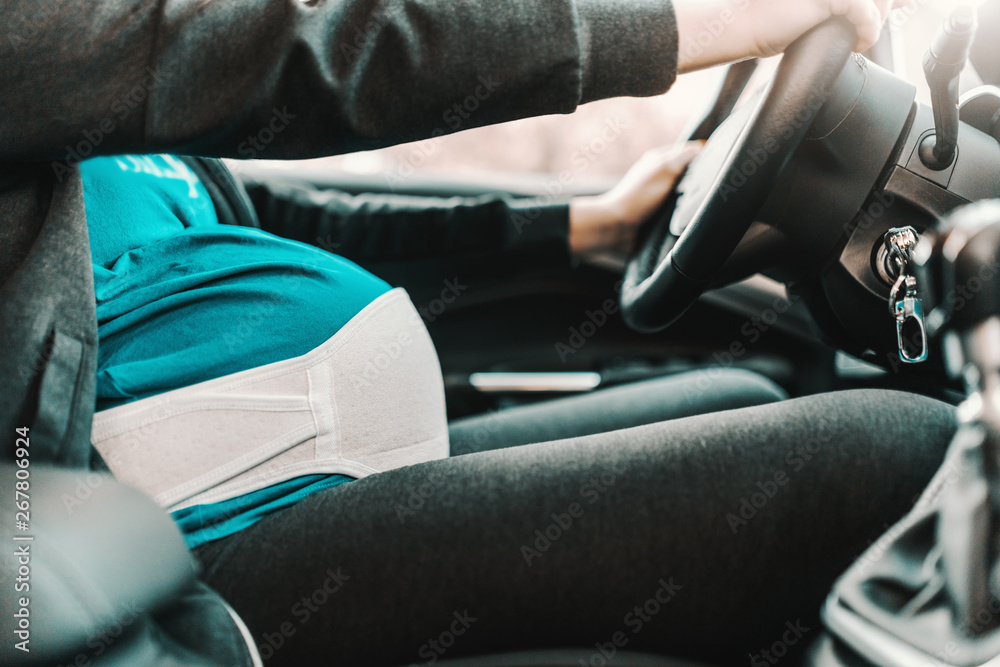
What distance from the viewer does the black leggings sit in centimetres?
49

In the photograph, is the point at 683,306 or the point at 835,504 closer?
the point at 835,504

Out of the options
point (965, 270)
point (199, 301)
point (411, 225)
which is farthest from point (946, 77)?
point (411, 225)

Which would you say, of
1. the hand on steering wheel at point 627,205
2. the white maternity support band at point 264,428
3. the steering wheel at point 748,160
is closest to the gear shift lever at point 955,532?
the steering wheel at point 748,160

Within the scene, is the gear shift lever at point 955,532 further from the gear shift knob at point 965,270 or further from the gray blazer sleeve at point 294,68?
the gray blazer sleeve at point 294,68

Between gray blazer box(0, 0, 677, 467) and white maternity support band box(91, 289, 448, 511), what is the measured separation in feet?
0.13

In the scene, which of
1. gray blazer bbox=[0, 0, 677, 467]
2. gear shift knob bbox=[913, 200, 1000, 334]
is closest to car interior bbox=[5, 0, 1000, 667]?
gear shift knob bbox=[913, 200, 1000, 334]

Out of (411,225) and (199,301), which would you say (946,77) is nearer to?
(199,301)

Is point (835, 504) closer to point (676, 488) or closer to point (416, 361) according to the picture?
point (676, 488)

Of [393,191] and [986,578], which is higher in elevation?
[986,578]

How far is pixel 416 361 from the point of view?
0.68 m

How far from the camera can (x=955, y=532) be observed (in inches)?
15.9

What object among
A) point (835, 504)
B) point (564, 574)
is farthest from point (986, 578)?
point (564, 574)

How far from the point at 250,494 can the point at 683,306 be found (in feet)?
1.44

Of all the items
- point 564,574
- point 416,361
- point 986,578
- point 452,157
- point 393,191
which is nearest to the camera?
point 986,578
